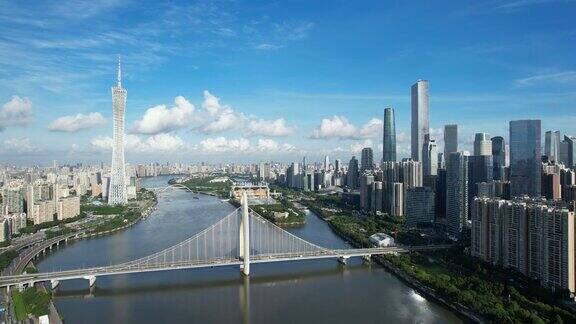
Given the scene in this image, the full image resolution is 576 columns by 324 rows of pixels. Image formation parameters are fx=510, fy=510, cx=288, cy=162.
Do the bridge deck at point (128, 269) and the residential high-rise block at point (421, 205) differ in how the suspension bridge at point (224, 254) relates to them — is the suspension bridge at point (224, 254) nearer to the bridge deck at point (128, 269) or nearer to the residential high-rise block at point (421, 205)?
the bridge deck at point (128, 269)

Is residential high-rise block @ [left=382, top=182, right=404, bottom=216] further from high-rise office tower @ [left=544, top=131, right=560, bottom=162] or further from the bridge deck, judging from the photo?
high-rise office tower @ [left=544, top=131, right=560, bottom=162]

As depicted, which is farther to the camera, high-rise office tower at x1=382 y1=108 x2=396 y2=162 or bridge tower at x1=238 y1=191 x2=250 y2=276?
high-rise office tower at x1=382 y1=108 x2=396 y2=162

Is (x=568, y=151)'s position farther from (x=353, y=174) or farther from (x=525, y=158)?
(x=353, y=174)

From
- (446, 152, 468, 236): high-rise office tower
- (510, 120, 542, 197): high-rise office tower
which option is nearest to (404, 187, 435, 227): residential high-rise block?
(446, 152, 468, 236): high-rise office tower

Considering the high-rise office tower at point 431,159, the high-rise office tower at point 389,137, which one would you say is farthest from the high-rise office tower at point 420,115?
the high-rise office tower at point 431,159

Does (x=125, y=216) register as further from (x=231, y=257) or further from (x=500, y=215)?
(x=500, y=215)

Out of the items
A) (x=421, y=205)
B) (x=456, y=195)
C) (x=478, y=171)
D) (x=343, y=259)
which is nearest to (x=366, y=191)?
(x=478, y=171)

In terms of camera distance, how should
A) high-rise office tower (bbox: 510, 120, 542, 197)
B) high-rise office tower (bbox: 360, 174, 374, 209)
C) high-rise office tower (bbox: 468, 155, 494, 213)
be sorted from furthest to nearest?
high-rise office tower (bbox: 360, 174, 374, 209) → high-rise office tower (bbox: 468, 155, 494, 213) → high-rise office tower (bbox: 510, 120, 542, 197)

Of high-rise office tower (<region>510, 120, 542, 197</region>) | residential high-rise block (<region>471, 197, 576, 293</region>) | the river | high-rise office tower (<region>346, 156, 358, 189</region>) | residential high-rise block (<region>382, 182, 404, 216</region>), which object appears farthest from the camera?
high-rise office tower (<region>346, 156, 358, 189</region>)
